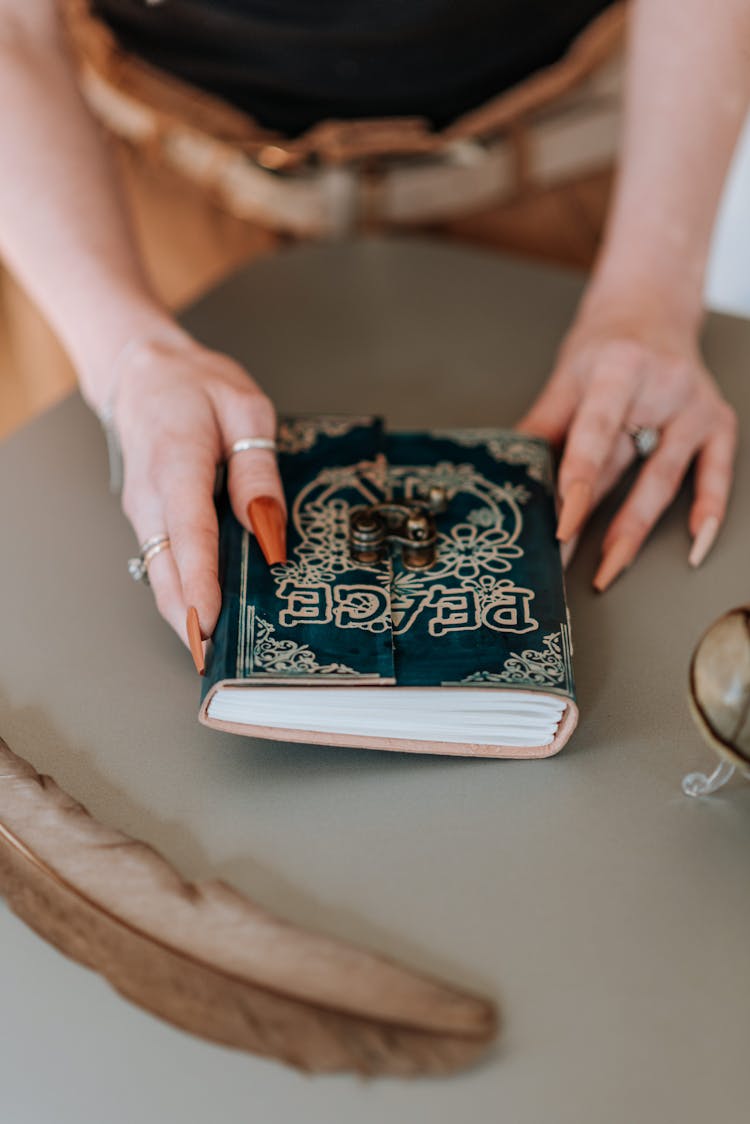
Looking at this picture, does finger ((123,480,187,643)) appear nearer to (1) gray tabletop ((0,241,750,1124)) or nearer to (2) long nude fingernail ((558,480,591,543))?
(1) gray tabletop ((0,241,750,1124))

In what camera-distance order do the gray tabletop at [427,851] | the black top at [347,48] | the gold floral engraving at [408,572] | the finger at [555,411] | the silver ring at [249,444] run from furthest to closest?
the black top at [347,48]
the finger at [555,411]
the silver ring at [249,444]
the gold floral engraving at [408,572]
the gray tabletop at [427,851]

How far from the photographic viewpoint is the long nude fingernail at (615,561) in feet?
2.40

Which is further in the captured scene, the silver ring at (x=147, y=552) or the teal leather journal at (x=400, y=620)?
the silver ring at (x=147, y=552)

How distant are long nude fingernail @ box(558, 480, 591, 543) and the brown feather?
0.31 m

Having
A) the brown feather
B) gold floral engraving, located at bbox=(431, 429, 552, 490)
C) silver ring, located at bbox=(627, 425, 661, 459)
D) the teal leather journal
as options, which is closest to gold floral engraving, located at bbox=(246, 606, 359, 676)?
the teal leather journal

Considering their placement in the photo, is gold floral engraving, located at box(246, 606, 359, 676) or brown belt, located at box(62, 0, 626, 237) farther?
brown belt, located at box(62, 0, 626, 237)

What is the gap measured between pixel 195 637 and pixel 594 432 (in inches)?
13.2

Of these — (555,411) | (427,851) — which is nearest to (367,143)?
(555,411)

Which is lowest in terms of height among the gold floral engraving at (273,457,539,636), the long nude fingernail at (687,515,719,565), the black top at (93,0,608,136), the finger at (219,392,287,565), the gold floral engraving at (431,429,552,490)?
the long nude fingernail at (687,515,719,565)

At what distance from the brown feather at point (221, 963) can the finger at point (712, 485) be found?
0.38 m

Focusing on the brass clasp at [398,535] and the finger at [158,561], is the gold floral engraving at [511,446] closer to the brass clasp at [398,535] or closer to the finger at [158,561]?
the brass clasp at [398,535]

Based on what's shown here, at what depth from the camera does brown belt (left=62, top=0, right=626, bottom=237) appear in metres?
1.10

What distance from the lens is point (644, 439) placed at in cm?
80

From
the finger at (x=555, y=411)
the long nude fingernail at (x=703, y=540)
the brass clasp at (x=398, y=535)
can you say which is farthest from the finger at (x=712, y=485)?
the brass clasp at (x=398, y=535)
